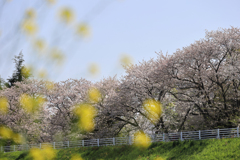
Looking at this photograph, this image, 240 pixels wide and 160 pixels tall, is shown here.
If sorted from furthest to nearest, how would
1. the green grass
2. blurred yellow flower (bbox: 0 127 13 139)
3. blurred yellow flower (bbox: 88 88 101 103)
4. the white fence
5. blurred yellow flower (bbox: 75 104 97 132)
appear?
1. blurred yellow flower (bbox: 88 88 101 103)
2. blurred yellow flower (bbox: 75 104 97 132)
3. the white fence
4. the green grass
5. blurred yellow flower (bbox: 0 127 13 139)

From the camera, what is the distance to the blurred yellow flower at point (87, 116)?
28.9 m

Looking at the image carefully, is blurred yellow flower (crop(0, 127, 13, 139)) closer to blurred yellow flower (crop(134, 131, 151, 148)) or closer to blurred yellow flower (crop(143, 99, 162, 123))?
blurred yellow flower (crop(134, 131, 151, 148))

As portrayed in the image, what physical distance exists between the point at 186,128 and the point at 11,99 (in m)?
27.7

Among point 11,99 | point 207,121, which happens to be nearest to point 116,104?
point 207,121

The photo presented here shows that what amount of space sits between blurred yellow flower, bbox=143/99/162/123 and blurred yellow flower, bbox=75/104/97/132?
20.5ft

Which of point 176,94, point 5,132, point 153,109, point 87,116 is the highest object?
point 176,94

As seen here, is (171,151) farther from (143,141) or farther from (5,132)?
(5,132)

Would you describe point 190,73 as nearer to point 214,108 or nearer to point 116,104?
point 214,108

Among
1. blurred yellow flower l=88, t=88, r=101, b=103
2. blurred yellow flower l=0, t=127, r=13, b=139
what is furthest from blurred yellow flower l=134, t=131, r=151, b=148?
blurred yellow flower l=0, t=127, r=13, b=139

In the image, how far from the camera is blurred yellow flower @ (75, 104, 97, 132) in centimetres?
2894

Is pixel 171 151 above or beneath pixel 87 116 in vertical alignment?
beneath

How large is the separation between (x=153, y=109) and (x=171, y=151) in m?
6.76

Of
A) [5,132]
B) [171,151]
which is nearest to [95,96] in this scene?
[171,151]

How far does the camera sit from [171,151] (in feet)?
64.9
